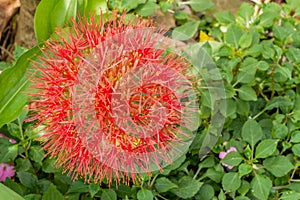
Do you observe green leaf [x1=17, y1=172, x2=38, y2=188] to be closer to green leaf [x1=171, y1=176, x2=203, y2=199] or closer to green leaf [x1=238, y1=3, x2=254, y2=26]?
green leaf [x1=171, y1=176, x2=203, y2=199]

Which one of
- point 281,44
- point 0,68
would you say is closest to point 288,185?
point 281,44

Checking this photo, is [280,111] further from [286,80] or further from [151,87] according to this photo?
[151,87]

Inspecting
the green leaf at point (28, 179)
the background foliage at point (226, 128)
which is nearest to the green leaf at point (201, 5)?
the background foliage at point (226, 128)

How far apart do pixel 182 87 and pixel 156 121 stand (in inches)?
5.7

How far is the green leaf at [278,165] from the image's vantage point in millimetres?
1289

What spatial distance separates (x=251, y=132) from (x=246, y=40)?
0.29m

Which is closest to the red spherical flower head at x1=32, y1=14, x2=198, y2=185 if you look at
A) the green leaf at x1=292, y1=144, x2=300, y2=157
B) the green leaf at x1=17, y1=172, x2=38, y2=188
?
the green leaf at x1=17, y1=172, x2=38, y2=188

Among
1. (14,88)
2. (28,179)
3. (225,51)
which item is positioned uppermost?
(14,88)

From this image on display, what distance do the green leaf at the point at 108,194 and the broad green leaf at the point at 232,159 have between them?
32cm

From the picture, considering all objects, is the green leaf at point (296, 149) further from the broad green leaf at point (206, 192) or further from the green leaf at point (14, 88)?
the green leaf at point (14, 88)

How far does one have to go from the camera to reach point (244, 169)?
1.26 m

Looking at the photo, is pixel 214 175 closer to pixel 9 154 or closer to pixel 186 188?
pixel 186 188

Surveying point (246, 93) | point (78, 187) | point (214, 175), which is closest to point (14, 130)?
point (78, 187)

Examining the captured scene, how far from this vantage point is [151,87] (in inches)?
36.9
